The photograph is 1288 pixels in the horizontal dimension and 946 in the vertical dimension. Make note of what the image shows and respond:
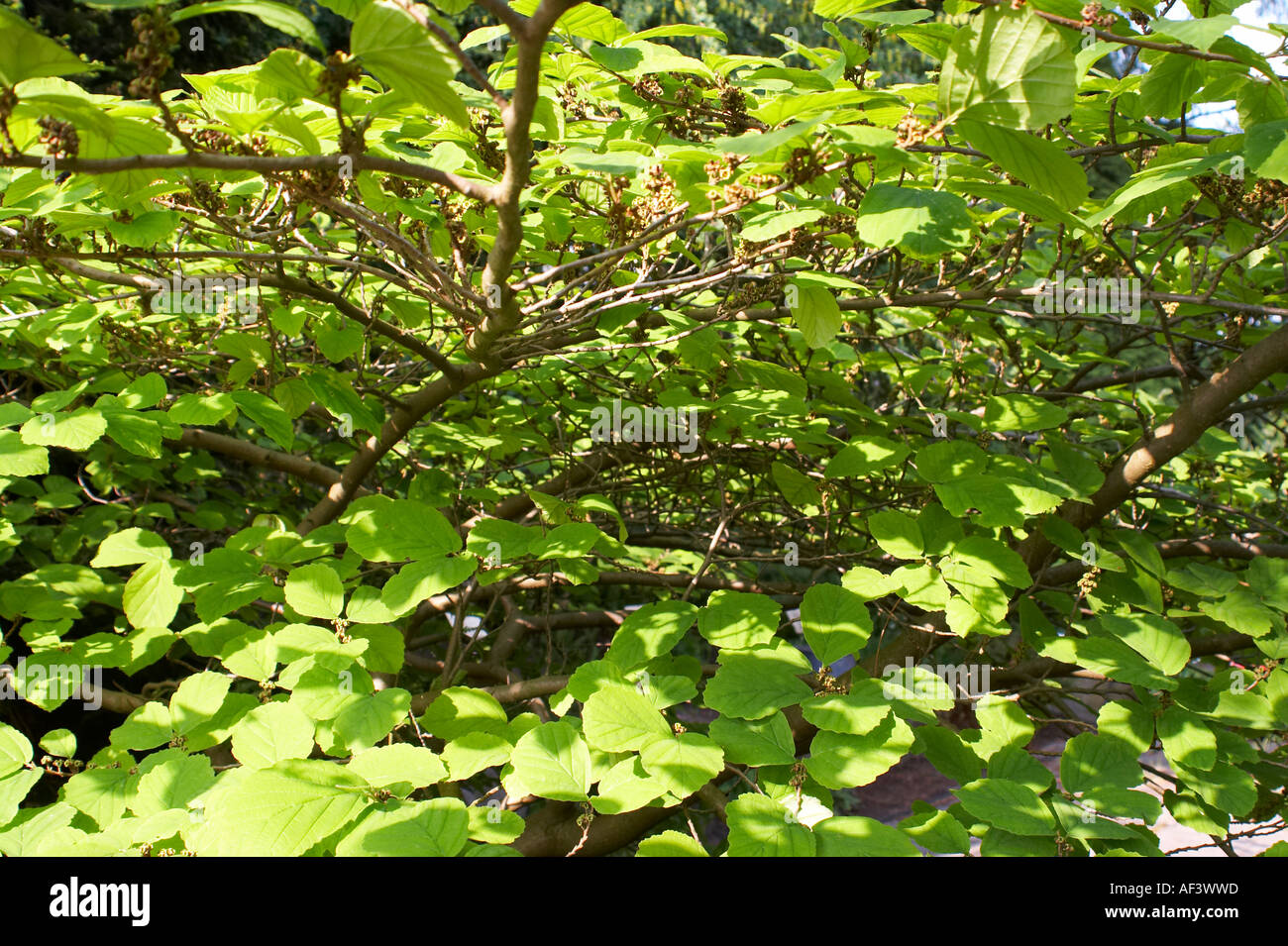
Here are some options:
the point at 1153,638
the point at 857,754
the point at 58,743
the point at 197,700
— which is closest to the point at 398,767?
the point at 197,700

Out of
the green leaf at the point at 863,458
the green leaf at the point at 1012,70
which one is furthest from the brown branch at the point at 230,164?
the green leaf at the point at 863,458

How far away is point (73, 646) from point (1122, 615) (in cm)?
260

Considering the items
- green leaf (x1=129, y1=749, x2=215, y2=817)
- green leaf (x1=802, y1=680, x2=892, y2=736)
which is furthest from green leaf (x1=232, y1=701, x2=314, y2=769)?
green leaf (x1=802, y1=680, x2=892, y2=736)

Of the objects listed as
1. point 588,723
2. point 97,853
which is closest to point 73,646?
point 97,853

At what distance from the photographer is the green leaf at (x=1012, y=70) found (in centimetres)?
110

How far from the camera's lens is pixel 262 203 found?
1885mm

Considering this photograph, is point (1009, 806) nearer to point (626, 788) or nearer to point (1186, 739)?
point (1186, 739)

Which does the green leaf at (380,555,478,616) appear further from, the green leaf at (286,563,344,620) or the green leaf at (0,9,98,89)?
the green leaf at (0,9,98,89)

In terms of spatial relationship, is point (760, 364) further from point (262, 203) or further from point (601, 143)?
point (262, 203)

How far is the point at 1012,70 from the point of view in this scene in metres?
1.12

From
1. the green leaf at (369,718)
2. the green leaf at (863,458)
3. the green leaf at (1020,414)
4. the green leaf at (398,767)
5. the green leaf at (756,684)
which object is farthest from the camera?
the green leaf at (1020,414)

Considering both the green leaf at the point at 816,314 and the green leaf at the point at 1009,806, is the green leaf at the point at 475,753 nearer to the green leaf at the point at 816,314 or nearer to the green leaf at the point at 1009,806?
the green leaf at the point at 1009,806

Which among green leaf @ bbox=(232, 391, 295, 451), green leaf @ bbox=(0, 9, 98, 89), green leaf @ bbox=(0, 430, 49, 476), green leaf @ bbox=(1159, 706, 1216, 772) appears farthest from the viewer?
green leaf @ bbox=(232, 391, 295, 451)

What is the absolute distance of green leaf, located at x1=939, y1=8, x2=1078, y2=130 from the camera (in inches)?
43.3
